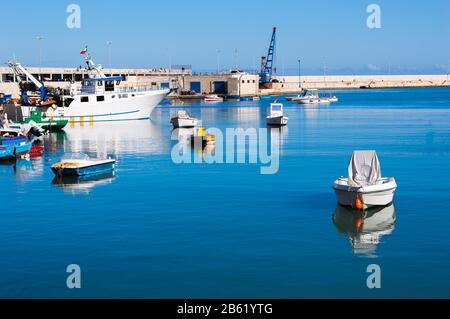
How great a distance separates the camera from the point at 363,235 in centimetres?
2455

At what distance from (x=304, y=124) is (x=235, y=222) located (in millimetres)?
57490

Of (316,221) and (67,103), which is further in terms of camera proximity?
(67,103)

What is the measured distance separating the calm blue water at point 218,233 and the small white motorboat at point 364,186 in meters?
0.61

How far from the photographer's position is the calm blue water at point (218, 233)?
19203mm

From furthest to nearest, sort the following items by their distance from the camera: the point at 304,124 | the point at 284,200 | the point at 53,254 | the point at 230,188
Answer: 1. the point at 304,124
2. the point at 230,188
3. the point at 284,200
4. the point at 53,254

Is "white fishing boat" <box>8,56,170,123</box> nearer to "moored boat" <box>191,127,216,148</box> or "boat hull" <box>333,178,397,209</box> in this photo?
"moored boat" <box>191,127,216,148</box>

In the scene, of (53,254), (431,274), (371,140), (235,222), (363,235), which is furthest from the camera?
(371,140)

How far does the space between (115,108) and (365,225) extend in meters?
66.1
